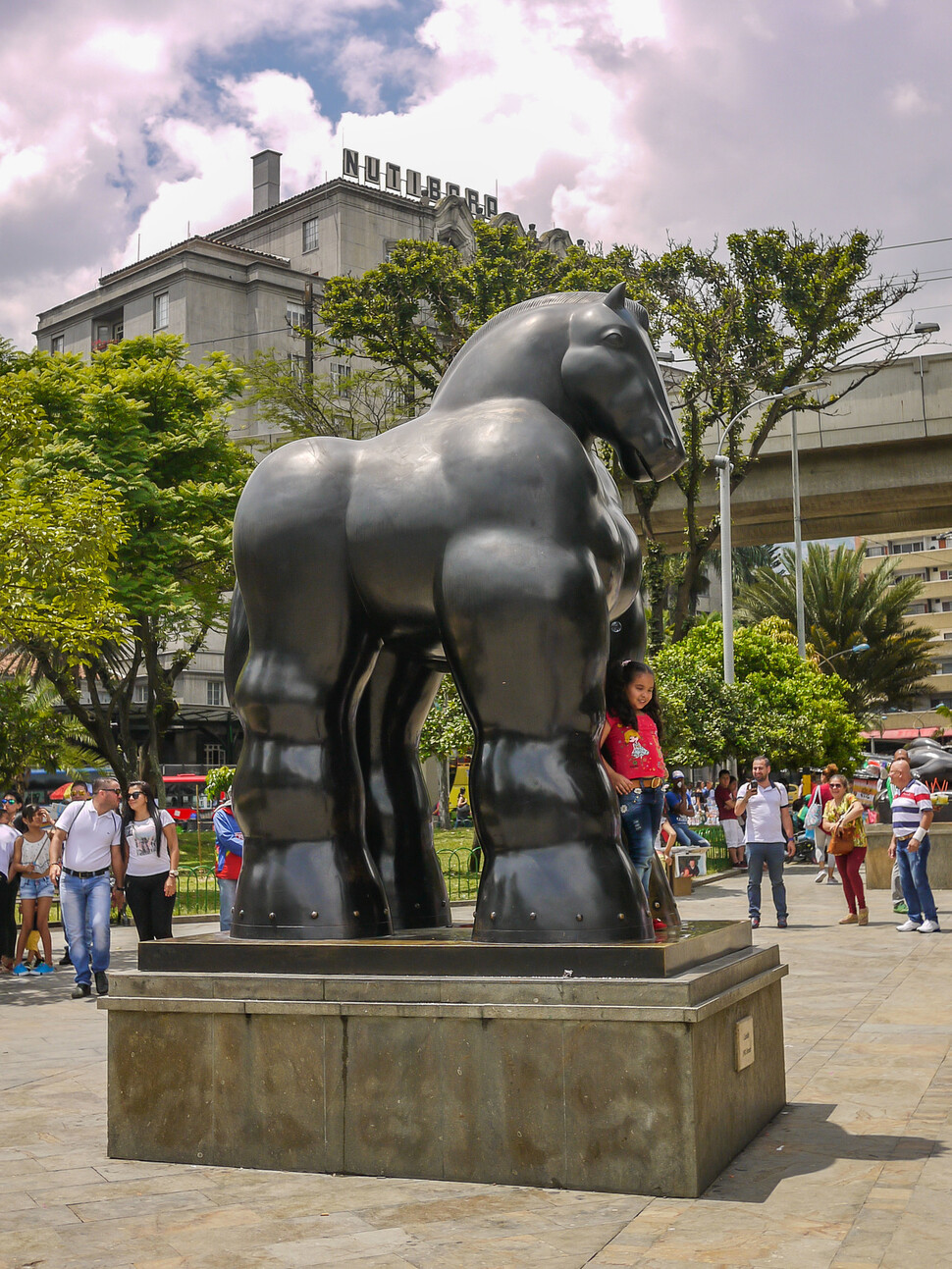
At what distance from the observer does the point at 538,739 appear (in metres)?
5.07

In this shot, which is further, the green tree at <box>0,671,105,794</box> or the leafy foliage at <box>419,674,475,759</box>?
the green tree at <box>0,671,105,794</box>

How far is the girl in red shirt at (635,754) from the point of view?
5.75 metres

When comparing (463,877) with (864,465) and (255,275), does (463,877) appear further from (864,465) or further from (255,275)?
(255,275)

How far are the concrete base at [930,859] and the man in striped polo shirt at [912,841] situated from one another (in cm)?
539

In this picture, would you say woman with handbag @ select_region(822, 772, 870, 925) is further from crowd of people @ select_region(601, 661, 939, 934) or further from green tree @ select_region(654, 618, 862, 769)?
green tree @ select_region(654, 618, 862, 769)

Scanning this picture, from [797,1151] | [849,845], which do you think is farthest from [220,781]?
[797,1151]

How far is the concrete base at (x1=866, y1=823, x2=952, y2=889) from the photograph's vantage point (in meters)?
19.0

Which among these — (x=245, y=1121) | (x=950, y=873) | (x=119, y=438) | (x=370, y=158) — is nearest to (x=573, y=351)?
(x=245, y=1121)

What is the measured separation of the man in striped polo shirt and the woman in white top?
7.15 metres

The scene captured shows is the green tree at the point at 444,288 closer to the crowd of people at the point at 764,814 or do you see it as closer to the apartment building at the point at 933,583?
the crowd of people at the point at 764,814

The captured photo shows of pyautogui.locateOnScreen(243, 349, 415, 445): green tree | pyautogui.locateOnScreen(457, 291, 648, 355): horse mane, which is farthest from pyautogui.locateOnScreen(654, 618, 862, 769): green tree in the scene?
pyautogui.locateOnScreen(457, 291, 648, 355): horse mane

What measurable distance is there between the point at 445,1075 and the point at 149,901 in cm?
646

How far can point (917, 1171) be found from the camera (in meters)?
4.87

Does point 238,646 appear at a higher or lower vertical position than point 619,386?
lower
